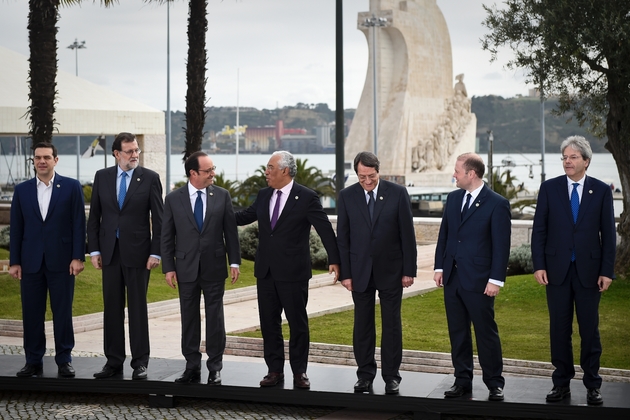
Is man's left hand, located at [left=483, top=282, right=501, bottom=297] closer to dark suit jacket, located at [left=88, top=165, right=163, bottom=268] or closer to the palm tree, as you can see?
dark suit jacket, located at [left=88, top=165, right=163, bottom=268]

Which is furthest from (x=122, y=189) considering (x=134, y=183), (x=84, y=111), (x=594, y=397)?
(x=84, y=111)

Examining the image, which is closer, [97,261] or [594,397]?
[594,397]

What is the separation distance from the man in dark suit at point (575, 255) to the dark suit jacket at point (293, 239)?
1741 mm

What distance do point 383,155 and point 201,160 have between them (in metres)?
37.7

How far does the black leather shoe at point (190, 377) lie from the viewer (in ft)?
23.9

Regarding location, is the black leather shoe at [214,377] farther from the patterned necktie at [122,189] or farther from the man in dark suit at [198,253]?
the patterned necktie at [122,189]

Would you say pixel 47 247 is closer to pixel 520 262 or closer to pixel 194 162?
pixel 194 162

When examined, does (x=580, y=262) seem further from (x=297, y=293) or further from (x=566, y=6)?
(x=566, y=6)

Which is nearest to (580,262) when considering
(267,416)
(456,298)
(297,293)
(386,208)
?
(456,298)

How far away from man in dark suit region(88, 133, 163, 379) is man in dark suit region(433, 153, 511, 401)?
8.42 ft

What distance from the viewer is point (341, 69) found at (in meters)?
14.4

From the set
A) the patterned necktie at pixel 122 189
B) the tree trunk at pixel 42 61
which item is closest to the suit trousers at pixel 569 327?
the patterned necktie at pixel 122 189

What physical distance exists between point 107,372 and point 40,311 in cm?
90

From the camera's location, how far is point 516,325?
10750 mm
